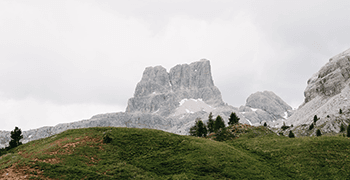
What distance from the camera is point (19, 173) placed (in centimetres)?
2303

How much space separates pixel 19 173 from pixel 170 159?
2049 cm

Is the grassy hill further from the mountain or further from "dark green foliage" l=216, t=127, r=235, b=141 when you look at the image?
the mountain

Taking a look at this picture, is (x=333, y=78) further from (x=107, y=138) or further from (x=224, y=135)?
(x=107, y=138)

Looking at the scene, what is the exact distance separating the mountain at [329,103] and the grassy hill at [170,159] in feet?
336

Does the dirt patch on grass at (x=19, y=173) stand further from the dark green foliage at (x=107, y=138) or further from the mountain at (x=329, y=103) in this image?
the mountain at (x=329, y=103)

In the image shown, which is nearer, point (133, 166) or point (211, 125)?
point (133, 166)

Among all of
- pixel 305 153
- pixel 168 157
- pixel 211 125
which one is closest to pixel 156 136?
pixel 168 157

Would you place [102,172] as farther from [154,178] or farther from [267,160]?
[267,160]

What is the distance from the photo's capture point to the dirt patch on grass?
22328 millimetres

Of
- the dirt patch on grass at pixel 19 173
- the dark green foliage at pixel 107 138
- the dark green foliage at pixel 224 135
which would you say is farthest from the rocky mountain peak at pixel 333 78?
the dirt patch on grass at pixel 19 173

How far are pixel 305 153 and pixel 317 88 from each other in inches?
8007

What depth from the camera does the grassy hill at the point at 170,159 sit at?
82.1 feet

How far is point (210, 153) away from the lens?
31.7 m

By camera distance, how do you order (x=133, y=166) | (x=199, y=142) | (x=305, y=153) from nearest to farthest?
(x=133, y=166)
(x=305, y=153)
(x=199, y=142)
